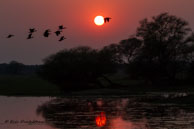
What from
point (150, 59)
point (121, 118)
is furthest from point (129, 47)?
point (121, 118)

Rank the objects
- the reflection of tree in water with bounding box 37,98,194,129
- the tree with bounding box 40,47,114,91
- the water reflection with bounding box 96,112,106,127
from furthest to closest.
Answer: the tree with bounding box 40,47,114,91 → the water reflection with bounding box 96,112,106,127 → the reflection of tree in water with bounding box 37,98,194,129

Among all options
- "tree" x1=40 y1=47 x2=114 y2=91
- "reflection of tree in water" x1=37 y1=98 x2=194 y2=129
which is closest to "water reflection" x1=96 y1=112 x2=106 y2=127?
"reflection of tree in water" x1=37 y1=98 x2=194 y2=129

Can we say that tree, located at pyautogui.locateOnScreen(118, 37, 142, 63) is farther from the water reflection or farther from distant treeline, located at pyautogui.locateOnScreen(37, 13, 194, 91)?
the water reflection

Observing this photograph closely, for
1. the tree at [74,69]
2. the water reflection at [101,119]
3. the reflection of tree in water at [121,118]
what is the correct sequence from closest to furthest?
the reflection of tree in water at [121,118]
the water reflection at [101,119]
the tree at [74,69]

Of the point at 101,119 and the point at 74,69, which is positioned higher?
the point at 74,69

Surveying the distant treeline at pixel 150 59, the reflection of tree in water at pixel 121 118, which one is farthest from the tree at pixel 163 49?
the reflection of tree in water at pixel 121 118

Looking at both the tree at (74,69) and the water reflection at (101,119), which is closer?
the water reflection at (101,119)

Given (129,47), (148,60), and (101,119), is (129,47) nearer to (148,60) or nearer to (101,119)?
(148,60)

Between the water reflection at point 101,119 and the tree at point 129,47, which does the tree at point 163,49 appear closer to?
the tree at point 129,47

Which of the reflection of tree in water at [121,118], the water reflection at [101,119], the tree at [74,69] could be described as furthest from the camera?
the tree at [74,69]

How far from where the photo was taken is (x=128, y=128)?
27047mm

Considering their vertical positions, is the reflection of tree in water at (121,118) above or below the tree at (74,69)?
below

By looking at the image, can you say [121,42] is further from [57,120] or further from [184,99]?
[57,120]

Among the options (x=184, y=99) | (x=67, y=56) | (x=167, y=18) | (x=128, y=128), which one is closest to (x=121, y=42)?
(x=167, y=18)
